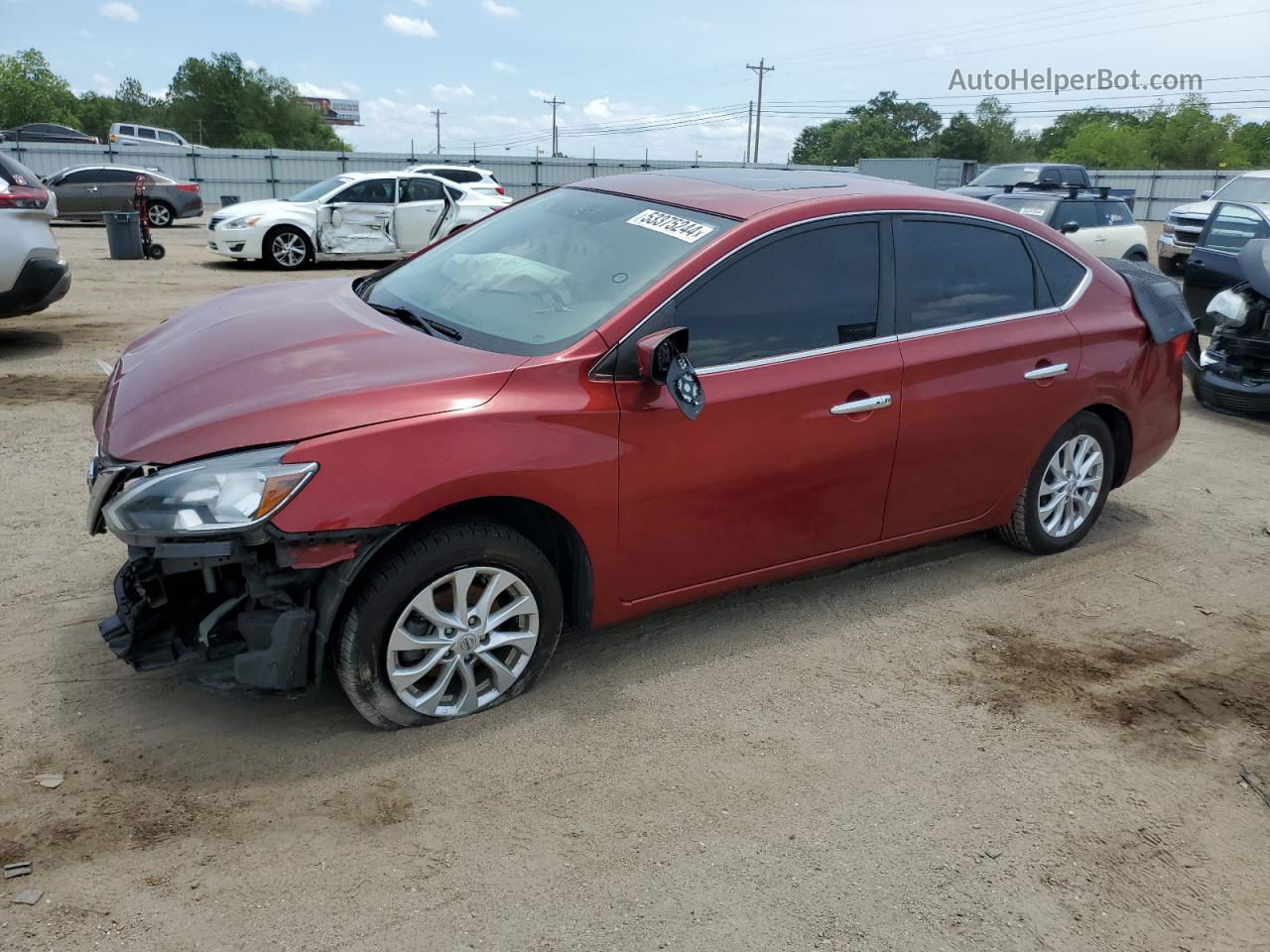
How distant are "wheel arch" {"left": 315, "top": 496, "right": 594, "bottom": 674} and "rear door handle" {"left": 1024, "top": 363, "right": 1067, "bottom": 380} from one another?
2275 millimetres

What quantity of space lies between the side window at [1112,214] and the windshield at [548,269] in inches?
498

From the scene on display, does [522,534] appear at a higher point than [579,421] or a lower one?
lower

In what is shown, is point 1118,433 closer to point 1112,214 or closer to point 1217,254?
point 1217,254

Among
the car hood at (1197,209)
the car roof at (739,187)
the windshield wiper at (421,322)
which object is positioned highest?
the car roof at (739,187)

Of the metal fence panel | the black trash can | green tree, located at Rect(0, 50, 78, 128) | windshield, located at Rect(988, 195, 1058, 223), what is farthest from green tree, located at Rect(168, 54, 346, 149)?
windshield, located at Rect(988, 195, 1058, 223)

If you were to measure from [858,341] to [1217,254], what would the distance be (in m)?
7.85

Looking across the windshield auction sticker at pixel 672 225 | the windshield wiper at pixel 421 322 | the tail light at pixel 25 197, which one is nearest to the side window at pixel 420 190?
the tail light at pixel 25 197

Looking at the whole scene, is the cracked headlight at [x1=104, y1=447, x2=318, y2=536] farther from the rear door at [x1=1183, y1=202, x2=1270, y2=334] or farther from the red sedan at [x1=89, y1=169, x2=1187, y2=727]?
the rear door at [x1=1183, y1=202, x2=1270, y2=334]

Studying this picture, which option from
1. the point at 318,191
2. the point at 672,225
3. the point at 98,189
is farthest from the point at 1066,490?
the point at 98,189

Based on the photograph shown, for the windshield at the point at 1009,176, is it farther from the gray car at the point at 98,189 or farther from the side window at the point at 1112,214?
the gray car at the point at 98,189

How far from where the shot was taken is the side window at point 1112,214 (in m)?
14.7

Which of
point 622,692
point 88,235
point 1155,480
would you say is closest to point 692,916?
point 622,692

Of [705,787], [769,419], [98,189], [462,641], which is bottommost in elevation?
[705,787]

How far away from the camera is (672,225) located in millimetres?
3828
